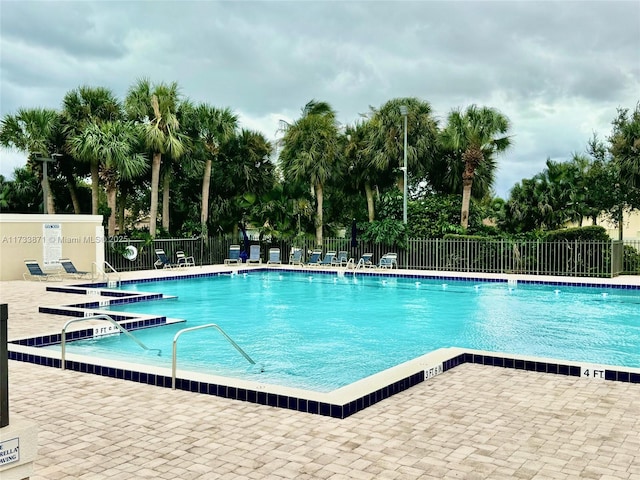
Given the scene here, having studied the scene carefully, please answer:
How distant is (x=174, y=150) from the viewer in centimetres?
2459

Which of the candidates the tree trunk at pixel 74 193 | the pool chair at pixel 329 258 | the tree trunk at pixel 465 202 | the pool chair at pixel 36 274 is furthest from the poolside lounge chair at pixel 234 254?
the tree trunk at pixel 465 202

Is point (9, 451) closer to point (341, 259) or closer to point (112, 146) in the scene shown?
point (341, 259)

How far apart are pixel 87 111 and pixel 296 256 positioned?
35.1 feet

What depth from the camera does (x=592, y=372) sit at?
6.92 m

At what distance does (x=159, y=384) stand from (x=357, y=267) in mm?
17608

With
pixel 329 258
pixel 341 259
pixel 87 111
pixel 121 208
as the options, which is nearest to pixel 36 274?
pixel 87 111

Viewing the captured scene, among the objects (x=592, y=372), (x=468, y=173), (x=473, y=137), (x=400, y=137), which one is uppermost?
(x=400, y=137)

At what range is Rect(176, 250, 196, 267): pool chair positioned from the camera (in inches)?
949

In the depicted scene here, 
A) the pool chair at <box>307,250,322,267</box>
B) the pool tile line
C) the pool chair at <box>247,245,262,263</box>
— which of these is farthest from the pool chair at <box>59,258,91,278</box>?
the pool tile line

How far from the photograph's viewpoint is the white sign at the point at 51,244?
65.0 feet

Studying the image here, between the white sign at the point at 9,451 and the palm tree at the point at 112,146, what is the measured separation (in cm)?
2163

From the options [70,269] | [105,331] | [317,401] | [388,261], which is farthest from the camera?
[388,261]

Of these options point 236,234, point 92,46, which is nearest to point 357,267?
point 236,234

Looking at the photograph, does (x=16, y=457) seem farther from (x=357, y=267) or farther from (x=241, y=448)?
(x=357, y=267)
